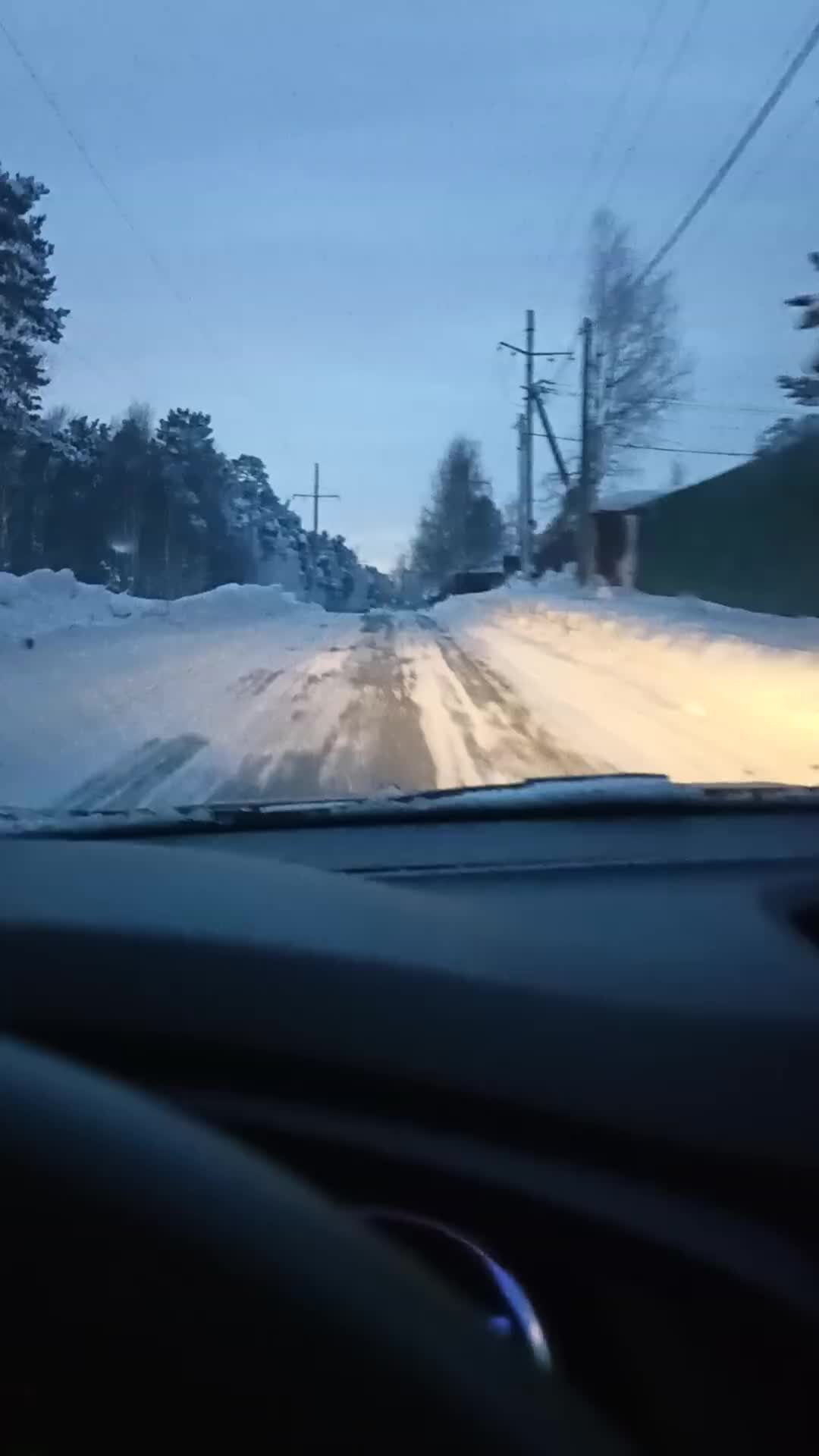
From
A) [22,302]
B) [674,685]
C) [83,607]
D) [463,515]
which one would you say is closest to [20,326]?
[22,302]

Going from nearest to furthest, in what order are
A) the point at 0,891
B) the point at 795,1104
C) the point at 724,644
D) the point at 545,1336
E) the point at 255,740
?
the point at 545,1336 → the point at 795,1104 → the point at 0,891 → the point at 255,740 → the point at 724,644

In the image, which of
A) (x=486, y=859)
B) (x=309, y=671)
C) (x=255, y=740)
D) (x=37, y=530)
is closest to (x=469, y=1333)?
(x=486, y=859)

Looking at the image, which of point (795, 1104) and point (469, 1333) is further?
point (795, 1104)

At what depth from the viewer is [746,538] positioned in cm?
3806

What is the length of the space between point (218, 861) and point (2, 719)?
9.67 m

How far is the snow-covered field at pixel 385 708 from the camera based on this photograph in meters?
9.43

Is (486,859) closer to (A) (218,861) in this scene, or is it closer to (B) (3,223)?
(A) (218,861)

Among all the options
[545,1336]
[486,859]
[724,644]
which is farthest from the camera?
[724,644]

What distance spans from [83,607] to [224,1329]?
31.5 m

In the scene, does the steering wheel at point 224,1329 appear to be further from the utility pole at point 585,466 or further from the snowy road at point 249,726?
the utility pole at point 585,466

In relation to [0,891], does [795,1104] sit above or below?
below

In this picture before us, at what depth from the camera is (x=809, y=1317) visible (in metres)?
1.96

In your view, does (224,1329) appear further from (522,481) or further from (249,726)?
(522,481)

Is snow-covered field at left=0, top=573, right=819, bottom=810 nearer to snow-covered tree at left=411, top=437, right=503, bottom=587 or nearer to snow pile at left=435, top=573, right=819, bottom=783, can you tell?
snow pile at left=435, top=573, right=819, bottom=783
